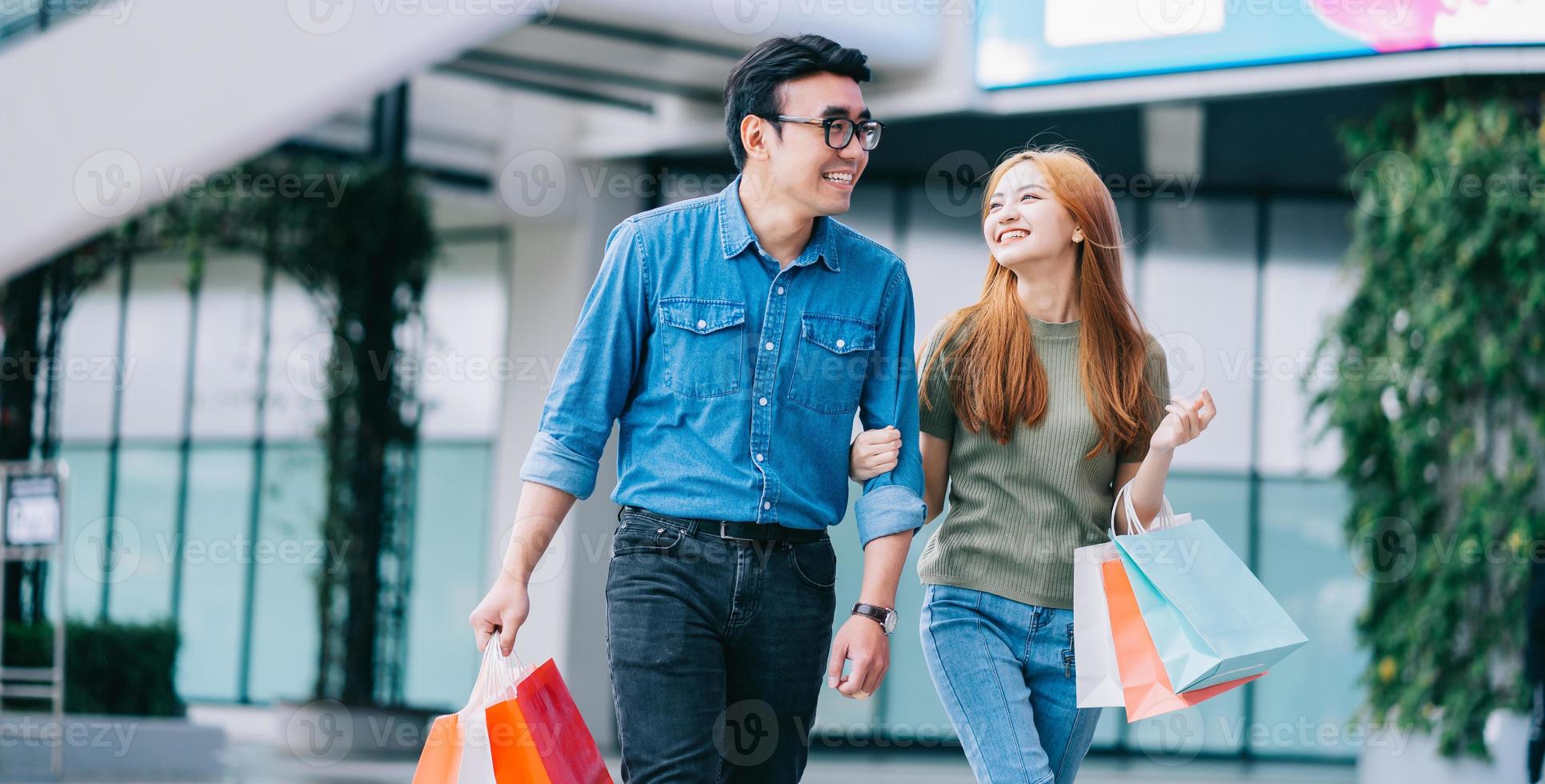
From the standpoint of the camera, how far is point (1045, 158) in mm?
2996

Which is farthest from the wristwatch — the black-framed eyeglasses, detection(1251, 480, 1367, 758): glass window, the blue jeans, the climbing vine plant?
detection(1251, 480, 1367, 758): glass window

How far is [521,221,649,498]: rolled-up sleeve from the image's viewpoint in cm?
252

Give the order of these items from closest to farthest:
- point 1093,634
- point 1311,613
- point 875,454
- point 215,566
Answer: point 875,454 < point 1093,634 < point 1311,613 < point 215,566

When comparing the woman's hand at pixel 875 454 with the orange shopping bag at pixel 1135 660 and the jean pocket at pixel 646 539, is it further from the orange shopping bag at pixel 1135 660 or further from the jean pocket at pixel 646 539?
the orange shopping bag at pixel 1135 660

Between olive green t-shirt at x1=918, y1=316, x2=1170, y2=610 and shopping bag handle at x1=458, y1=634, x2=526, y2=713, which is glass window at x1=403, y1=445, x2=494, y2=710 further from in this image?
shopping bag handle at x1=458, y1=634, x2=526, y2=713

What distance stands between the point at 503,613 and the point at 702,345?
55cm

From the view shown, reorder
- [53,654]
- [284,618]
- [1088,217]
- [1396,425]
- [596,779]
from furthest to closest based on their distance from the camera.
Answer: [284,618]
[53,654]
[1396,425]
[1088,217]
[596,779]

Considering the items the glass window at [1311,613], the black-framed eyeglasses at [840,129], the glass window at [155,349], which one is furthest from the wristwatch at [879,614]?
the glass window at [155,349]

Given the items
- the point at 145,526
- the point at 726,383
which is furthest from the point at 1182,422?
the point at 145,526

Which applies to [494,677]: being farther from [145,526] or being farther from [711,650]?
[145,526]

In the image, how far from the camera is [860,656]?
251 cm

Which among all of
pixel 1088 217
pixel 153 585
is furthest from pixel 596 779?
pixel 153 585

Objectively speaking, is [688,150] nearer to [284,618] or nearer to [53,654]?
[53,654]

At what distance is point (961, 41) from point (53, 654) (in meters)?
6.57
